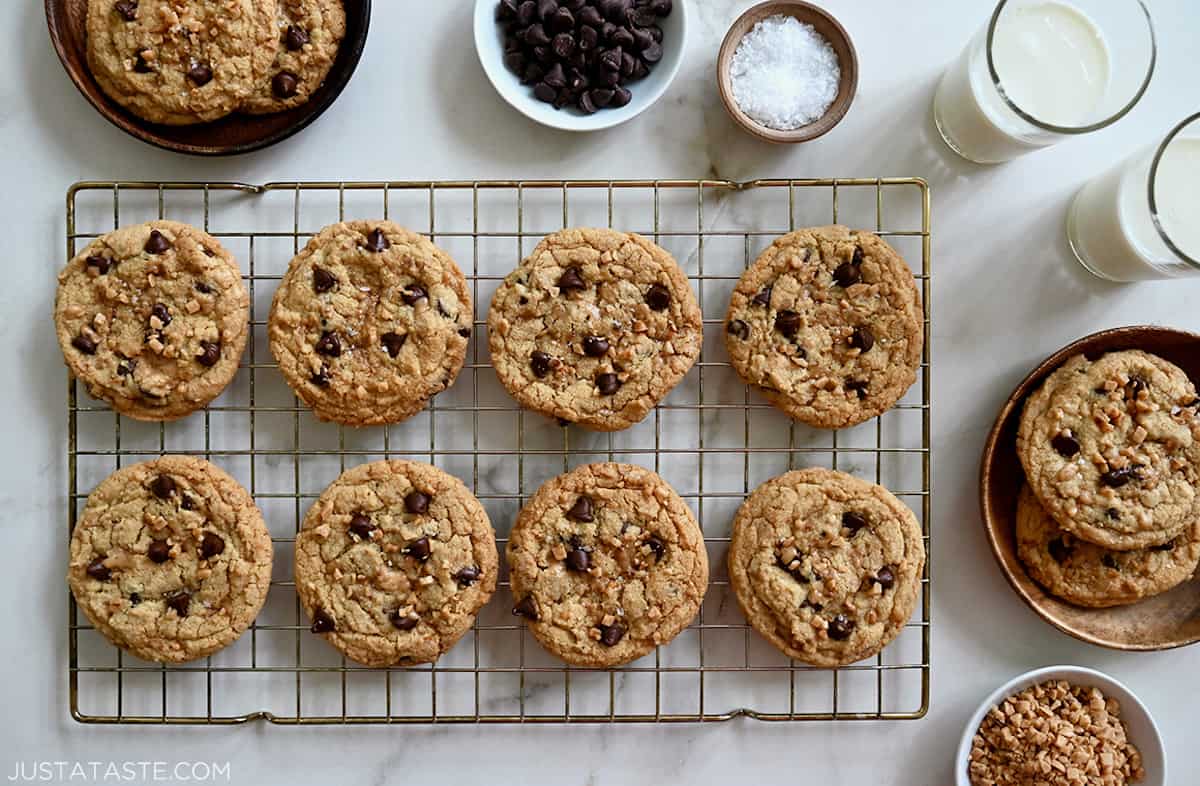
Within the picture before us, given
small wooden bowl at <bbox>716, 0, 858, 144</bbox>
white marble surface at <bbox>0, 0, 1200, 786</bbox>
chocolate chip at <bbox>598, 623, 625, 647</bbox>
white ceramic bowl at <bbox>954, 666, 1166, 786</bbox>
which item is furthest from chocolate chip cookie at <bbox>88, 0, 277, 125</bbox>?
white ceramic bowl at <bbox>954, 666, 1166, 786</bbox>

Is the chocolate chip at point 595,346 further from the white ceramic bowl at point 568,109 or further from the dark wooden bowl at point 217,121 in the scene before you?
the dark wooden bowl at point 217,121

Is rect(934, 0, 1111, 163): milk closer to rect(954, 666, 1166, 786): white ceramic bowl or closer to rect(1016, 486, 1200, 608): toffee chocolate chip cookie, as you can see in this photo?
rect(1016, 486, 1200, 608): toffee chocolate chip cookie

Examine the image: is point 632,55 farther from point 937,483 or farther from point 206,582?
point 206,582

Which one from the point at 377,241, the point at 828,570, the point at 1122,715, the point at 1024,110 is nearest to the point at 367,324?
the point at 377,241

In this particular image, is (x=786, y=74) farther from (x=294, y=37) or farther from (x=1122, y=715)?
(x=1122, y=715)

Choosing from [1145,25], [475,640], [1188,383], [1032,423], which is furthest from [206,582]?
[1145,25]

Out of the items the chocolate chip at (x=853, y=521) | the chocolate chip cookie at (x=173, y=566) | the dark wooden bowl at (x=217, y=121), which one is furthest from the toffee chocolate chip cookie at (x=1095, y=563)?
the dark wooden bowl at (x=217, y=121)
